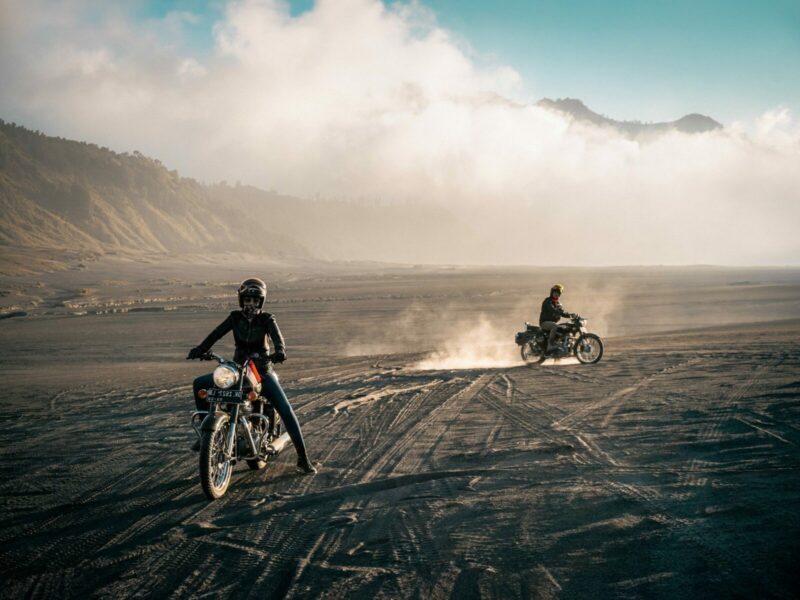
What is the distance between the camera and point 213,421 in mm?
5391

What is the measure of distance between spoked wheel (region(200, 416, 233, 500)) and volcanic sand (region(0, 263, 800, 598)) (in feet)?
0.69

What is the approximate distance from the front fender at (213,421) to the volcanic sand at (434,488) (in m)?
0.78

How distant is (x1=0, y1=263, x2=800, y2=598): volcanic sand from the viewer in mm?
4094

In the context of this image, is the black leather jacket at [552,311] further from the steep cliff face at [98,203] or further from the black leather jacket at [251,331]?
the steep cliff face at [98,203]

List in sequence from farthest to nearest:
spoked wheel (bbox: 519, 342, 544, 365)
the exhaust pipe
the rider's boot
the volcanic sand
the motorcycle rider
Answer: spoked wheel (bbox: 519, 342, 544, 365) → the rider's boot → the exhaust pipe → the motorcycle rider → the volcanic sand

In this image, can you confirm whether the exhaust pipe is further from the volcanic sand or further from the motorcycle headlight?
the motorcycle headlight

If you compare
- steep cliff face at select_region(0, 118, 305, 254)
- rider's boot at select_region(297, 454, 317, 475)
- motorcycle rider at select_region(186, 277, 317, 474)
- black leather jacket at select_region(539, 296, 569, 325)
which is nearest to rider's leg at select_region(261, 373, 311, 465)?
motorcycle rider at select_region(186, 277, 317, 474)

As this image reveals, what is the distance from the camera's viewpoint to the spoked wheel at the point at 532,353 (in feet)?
49.9

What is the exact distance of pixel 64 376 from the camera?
13.7m

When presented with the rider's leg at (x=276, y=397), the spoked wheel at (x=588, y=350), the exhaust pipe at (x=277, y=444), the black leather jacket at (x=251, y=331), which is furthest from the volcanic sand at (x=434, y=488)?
the black leather jacket at (x=251, y=331)

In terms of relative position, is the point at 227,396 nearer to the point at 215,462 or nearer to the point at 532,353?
the point at 215,462

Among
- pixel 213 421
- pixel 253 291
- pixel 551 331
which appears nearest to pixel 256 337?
pixel 253 291

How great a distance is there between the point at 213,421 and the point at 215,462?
46 centimetres

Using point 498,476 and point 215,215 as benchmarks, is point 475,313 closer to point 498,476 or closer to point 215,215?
point 498,476
